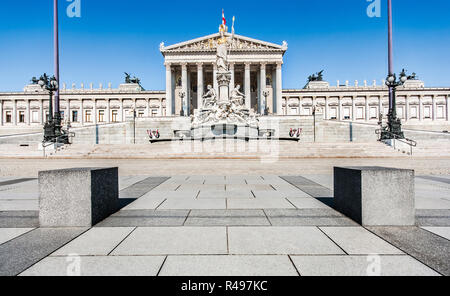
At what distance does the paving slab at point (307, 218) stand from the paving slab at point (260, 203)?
0.34 meters

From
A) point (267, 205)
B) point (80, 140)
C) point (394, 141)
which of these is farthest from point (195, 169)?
point (80, 140)

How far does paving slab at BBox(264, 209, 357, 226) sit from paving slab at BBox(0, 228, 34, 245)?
3976 mm

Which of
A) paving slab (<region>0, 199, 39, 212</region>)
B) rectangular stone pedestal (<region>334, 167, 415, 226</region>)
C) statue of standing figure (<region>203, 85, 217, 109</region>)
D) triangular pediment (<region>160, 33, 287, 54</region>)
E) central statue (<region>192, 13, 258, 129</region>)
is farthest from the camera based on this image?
triangular pediment (<region>160, 33, 287, 54</region>)

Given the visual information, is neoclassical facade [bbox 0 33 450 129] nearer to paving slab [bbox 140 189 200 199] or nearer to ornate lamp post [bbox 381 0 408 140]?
ornate lamp post [bbox 381 0 408 140]

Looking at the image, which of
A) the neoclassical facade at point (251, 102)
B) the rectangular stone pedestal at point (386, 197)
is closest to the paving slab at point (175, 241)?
the rectangular stone pedestal at point (386, 197)

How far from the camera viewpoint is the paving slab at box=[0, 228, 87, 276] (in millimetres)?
2881

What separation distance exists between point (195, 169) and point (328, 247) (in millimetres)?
9819

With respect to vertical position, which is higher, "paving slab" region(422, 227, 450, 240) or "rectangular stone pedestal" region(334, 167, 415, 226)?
"rectangular stone pedestal" region(334, 167, 415, 226)

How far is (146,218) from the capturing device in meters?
4.83

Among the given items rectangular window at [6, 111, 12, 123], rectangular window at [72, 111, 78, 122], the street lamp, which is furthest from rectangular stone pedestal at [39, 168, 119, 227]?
rectangular window at [6, 111, 12, 123]

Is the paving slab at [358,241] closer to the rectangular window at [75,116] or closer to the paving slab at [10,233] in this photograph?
the paving slab at [10,233]

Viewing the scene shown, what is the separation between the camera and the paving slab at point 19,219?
442cm
